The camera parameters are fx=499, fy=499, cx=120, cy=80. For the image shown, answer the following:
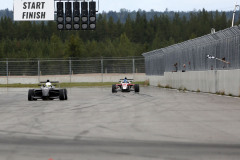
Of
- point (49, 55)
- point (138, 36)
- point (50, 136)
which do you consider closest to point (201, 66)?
point (50, 136)

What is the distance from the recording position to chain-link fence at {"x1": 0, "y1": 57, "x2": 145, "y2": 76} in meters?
55.9

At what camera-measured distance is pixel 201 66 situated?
30.3 meters

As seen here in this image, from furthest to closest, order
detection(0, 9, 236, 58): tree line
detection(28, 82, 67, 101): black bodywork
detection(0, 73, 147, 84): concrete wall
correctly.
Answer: detection(0, 9, 236, 58): tree line, detection(0, 73, 147, 84): concrete wall, detection(28, 82, 67, 101): black bodywork

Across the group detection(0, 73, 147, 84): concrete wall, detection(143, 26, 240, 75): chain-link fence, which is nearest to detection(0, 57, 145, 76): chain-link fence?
detection(0, 73, 147, 84): concrete wall

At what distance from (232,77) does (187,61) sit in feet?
36.3

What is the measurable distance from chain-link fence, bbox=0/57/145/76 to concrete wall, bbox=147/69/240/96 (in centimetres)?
1715

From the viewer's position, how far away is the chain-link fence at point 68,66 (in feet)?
183

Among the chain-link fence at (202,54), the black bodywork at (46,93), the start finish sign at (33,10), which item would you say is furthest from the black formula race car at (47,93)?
the start finish sign at (33,10)

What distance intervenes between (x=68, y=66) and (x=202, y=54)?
95.6ft

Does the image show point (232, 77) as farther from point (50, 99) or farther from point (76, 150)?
point (76, 150)

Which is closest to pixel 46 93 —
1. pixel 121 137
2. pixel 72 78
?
pixel 121 137

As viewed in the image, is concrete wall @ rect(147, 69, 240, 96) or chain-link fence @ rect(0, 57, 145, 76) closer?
concrete wall @ rect(147, 69, 240, 96)

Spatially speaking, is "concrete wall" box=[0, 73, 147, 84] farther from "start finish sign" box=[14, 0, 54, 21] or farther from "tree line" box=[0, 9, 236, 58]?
"tree line" box=[0, 9, 236, 58]

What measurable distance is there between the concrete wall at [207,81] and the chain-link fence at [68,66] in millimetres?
17152
